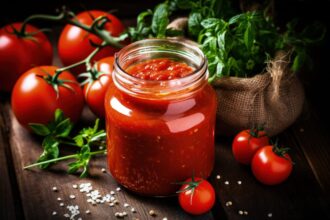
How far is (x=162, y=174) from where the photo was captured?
5.13 ft

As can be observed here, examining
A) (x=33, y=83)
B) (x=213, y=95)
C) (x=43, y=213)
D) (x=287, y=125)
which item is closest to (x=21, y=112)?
(x=33, y=83)

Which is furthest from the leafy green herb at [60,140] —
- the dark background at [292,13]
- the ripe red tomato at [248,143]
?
the dark background at [292,13]

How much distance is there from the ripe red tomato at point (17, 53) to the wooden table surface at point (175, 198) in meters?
0.24

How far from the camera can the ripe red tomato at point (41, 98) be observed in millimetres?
1775

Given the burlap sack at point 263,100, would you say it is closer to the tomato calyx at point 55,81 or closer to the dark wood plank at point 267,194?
the dark wood plank at point 267,194

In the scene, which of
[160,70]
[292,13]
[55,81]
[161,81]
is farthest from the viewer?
[292,13]

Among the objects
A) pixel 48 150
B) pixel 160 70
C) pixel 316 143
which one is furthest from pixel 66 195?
pixel 316 143

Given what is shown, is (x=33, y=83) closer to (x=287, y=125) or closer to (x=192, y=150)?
(x=192, y=150)

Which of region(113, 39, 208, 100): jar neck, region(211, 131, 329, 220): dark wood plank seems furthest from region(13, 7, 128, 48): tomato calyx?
region(211, 131, 329, 220): dark wood plank

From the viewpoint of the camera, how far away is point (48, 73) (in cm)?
181

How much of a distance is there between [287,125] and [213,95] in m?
0.38

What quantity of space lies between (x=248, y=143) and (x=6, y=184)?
78 centimetres

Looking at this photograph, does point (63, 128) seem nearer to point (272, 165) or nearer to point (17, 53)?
point (17, 53)

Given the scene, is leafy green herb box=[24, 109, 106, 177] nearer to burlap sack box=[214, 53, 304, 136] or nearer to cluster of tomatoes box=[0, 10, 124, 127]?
cluster of tomatoes box=[0, 10, 124, 127]
